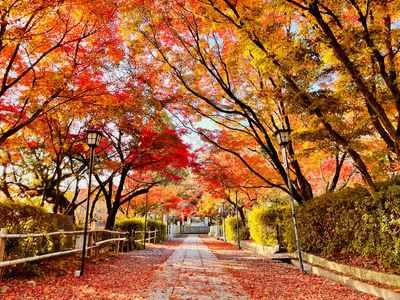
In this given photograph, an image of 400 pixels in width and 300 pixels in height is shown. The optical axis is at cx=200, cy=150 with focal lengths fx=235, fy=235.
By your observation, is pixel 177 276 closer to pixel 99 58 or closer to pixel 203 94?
pixel 203 94

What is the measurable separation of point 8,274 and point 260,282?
194 inches

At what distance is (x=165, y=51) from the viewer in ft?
26.4

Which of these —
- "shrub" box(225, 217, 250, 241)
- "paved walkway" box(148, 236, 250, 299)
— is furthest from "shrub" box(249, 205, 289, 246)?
"shrub" box(225, 217, 250, 241)

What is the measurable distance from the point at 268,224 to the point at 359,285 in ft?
21.4

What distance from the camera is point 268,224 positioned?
10578mm

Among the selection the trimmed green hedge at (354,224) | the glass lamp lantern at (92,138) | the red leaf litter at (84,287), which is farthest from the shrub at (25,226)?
the trimmed green hedge at (354,224)

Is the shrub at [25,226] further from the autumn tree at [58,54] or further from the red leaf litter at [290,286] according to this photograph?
the red leaf litter at [290,286]

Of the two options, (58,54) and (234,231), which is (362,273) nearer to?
(58,54)

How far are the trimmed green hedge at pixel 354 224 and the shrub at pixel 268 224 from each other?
1421mm

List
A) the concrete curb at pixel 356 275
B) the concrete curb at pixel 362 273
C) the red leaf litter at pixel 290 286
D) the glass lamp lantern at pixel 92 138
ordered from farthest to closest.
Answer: the glass lamp lantern at pixel 92 138, the red leaf litter at pixel 290 286, the concrete curb at pixel 362 273, the concrete curb at pixel 356 275

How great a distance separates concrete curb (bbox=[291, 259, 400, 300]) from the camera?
11.3 ft

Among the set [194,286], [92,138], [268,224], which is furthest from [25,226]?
[268,224]

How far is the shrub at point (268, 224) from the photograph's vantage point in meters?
9.93

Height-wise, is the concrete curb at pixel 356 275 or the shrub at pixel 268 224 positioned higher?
the shrub at pixel 268 224
